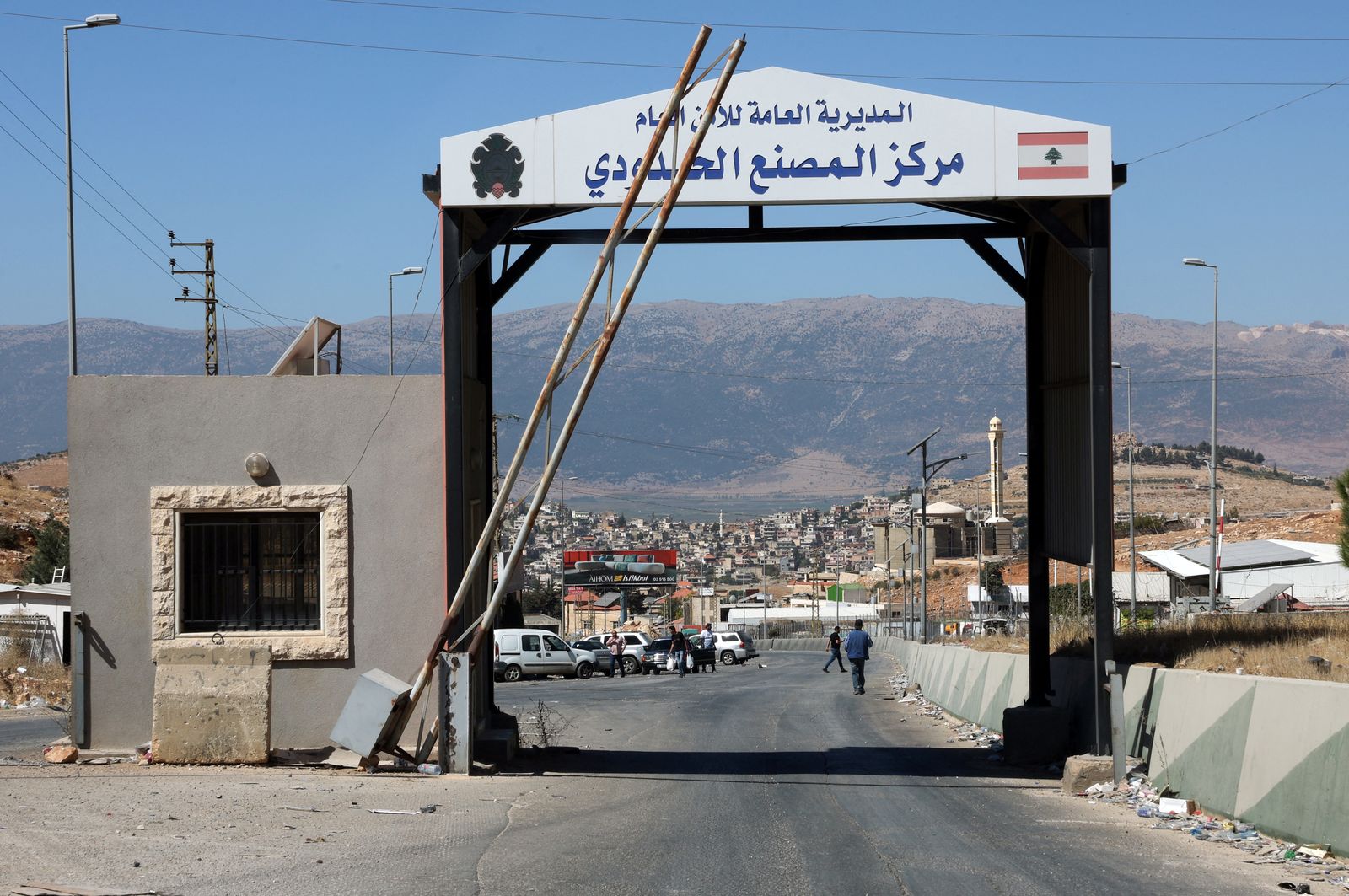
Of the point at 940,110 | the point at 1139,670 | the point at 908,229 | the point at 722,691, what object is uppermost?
the point at 940,110

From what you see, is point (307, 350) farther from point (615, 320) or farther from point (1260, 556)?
point (1260, 556)

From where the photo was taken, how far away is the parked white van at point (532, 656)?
46219mm

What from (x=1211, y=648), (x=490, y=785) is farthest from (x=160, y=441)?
(x=1211, y=648)

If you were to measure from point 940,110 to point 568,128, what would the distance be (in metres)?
3.96

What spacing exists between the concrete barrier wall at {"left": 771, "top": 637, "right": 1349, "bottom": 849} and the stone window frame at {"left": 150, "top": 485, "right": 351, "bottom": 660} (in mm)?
8355

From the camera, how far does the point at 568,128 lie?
15.0 metres

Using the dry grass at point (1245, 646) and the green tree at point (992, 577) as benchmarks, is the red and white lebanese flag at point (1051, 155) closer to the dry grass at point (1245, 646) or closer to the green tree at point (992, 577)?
the dry grass at point (1245, 646)

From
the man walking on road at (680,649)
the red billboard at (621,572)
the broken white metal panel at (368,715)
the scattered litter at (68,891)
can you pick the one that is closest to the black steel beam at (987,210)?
the broken white metal panel at (368,715)

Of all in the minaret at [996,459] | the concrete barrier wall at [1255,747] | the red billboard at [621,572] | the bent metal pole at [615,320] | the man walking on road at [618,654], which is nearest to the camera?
the concrete barrier wall at [1255,747]

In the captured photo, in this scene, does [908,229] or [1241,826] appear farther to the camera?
[908,229]

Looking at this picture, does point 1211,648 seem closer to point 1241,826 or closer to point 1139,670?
point 1139,670

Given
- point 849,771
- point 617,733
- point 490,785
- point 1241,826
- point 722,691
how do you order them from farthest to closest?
point 722,691, point 617,733, point 849,771, point 490,785, point 1241,826

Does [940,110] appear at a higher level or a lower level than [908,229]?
higher

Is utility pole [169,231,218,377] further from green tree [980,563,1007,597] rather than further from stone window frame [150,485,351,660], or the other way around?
green tree [980,563,1007,597]
